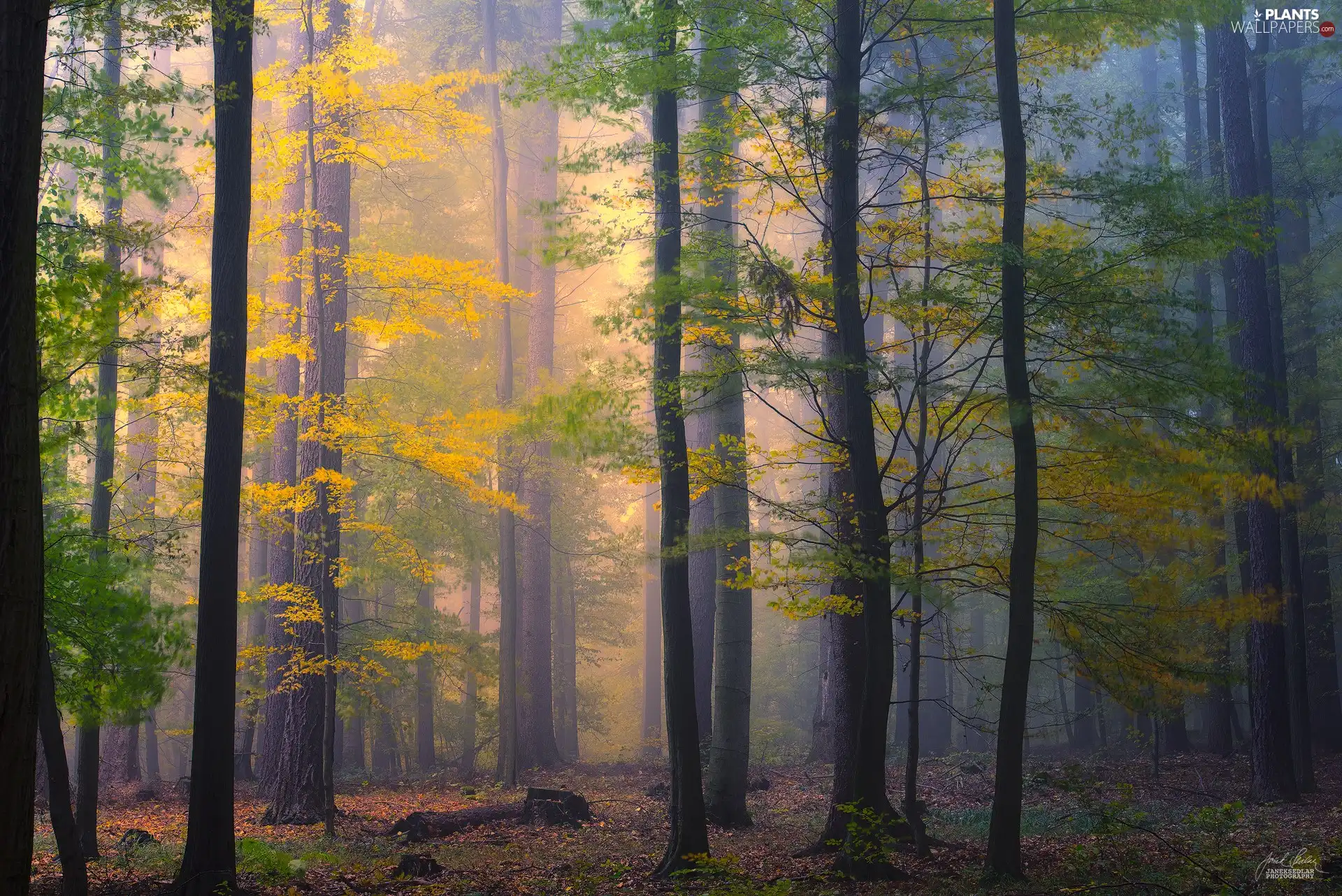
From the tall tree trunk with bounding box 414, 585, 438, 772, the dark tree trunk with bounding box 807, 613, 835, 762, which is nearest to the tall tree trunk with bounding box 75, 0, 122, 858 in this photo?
the dark tree trunk with bounding box 807, 613, 835, 762

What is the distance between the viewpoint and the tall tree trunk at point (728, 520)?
995cm

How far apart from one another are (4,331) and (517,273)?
1934cm

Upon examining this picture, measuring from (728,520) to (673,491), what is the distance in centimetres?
262

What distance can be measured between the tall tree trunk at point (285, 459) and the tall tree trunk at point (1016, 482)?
853 cm

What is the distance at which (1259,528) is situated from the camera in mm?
13578

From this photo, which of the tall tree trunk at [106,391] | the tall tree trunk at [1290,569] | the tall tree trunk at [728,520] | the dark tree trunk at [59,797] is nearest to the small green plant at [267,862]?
the dark tree trunk at [59,797]

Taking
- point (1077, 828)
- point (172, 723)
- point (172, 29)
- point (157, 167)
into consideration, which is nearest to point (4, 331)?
point (172, 29)

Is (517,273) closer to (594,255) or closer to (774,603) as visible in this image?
(594,255)

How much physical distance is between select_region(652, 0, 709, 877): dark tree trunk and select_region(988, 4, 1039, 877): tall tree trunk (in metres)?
2.75

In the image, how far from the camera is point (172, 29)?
769cm

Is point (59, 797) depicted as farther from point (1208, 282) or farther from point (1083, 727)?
point (1083, 727)

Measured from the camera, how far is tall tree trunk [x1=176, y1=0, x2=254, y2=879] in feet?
25.8
